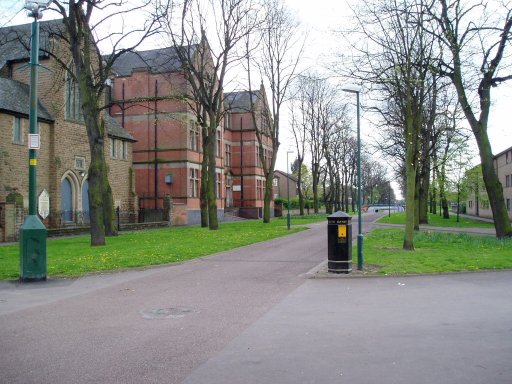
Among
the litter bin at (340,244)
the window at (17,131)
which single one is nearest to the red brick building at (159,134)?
the window at (17,131)

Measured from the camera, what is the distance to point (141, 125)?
145ft

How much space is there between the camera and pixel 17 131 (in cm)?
2725

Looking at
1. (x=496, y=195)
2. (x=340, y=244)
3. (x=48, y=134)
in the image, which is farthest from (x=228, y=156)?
(x=340, y=244)

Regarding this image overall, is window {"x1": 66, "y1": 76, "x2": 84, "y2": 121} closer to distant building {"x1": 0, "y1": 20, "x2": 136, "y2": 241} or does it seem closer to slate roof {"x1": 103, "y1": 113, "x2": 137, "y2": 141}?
distant building {"x1": 0, "y1": 20, "x2": 136, "y2": 241}

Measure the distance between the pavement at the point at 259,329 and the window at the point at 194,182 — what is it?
3183cm

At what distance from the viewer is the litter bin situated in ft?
39.2

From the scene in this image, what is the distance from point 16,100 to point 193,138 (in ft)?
59.6

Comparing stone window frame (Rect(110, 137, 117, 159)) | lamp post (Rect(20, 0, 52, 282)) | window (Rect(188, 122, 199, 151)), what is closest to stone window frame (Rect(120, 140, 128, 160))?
stone window frame (Rect(110, 137, 117, 159))

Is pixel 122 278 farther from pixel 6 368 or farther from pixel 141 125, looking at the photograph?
pixel 141 125

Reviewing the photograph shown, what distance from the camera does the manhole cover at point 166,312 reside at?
304 inches

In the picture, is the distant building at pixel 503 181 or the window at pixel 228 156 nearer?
the distant building at pixel 503 181

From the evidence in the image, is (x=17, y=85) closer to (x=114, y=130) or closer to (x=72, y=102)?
(x=72, y=102)

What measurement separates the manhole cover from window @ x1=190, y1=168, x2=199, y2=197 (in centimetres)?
3528

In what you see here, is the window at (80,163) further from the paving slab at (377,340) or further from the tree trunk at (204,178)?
the paving slab at (377,340)
